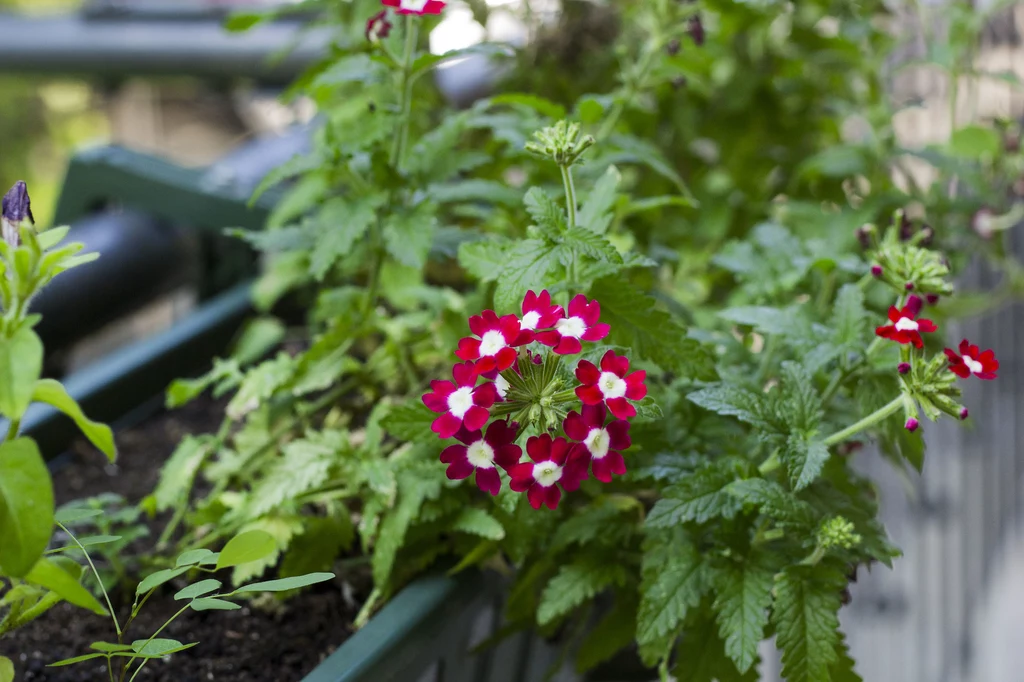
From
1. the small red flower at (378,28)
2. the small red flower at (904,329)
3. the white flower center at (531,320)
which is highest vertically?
the small red flower at (378,28)

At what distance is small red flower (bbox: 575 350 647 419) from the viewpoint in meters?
0.63

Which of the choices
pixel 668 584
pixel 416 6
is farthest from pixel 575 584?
pixel 416 6

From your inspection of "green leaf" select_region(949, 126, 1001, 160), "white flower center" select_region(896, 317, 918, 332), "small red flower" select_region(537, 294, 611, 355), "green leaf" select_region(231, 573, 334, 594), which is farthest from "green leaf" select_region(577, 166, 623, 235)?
"green leaf" select_region(949, 126, 1001, 160)

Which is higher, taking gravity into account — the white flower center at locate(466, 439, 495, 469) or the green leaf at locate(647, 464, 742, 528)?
the white flower center at locate(466, 439, 495, 469)

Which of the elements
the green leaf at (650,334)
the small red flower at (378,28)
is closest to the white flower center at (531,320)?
the green leaf at (650,334)

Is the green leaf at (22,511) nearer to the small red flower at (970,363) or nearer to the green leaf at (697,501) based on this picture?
the green leaf at (697,501)

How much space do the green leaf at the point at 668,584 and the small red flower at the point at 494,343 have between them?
271mm

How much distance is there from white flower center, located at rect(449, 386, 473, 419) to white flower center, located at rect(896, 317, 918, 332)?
0.35 m

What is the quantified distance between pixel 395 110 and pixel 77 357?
1.22m

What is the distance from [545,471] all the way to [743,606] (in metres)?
0.25

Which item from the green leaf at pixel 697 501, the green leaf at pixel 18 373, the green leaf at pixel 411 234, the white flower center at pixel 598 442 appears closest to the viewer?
the green leaf at pixel 18 373

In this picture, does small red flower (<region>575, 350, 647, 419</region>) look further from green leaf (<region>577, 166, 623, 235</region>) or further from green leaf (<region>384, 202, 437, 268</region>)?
green leaf (<region>384, 202, 437, 268</region>)

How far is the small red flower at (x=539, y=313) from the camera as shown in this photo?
0.65 meters

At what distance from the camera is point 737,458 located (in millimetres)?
811
